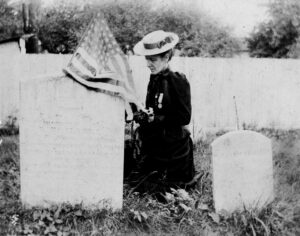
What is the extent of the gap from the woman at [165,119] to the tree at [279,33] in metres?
10.6

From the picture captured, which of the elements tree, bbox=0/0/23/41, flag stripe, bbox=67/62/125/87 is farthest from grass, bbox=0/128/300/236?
tree, bbox=0/0/23/41

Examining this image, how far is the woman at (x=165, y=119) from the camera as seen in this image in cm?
435

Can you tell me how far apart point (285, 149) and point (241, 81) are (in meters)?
3.19

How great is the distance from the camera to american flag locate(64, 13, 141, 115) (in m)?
3.91

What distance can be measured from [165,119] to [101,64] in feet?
3.24

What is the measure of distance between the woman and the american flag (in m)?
0.33

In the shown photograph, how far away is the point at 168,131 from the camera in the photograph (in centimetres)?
452

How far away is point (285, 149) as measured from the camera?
650cm

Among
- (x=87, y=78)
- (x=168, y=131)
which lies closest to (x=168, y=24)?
(x=168, y=131)

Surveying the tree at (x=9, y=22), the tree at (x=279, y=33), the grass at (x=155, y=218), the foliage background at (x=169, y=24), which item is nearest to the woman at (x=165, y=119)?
the grass at (x=155, y=218)

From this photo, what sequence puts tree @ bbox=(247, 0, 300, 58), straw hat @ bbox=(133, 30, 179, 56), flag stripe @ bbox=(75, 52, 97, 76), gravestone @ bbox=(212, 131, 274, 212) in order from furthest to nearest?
1. tree @ bbox=(247, 0, 300, 58)
2. straw hat @ bbox=(133, 30, 179, 56)
3. gravestone @ bbox=(212, 131, 274, 212)
4. flag stripe @ bbox=(75, 52, 97, 76)

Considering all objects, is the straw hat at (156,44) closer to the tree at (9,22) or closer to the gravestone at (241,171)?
the gravestone at (241,171)

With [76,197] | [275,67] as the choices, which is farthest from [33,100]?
[275,67]

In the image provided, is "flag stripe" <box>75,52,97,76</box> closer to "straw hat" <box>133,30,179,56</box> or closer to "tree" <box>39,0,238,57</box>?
"straw hat" <box>133,30,179,56</box>
